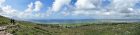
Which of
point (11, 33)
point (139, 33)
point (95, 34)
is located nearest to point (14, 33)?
point (11, 33)

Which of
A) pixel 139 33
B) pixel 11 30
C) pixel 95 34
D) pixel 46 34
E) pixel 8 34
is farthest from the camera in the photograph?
pixel 46 34

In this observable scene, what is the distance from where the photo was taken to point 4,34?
34.3 metres

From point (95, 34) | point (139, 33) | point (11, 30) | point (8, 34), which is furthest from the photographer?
point (11, 30)

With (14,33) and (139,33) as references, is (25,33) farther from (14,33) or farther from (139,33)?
(139,33)

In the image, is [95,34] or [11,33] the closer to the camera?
[95,34]

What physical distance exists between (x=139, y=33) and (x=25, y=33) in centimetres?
1391

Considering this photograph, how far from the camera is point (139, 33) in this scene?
25500 mm

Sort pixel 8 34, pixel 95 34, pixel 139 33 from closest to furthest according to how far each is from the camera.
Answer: pixel 139 33, pixel 95 34, pixel 8 34

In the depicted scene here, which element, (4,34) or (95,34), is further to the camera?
(4,34)

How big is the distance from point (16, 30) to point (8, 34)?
283 cm

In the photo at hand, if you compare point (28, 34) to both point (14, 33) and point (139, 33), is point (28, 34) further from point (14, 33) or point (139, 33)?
point (139, 33)

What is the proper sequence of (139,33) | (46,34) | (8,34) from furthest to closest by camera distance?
(46,34) → (8,34) → (139,33)

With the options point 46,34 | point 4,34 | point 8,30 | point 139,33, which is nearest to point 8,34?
point 4,34

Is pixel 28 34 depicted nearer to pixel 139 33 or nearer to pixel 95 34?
pixel 95 34
